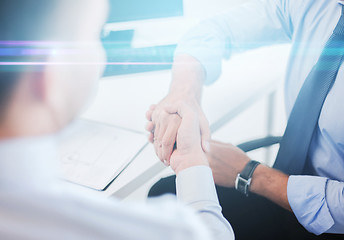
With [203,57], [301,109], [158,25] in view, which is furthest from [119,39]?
[301,109]

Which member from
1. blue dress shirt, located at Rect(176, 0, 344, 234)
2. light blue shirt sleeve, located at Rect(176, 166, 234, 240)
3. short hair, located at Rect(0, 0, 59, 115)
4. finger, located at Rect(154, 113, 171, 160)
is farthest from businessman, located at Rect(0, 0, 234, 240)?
blue dress shirt, located at Rect(176, 0, 344, 234)

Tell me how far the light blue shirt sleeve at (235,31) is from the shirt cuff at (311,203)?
14.0 inches

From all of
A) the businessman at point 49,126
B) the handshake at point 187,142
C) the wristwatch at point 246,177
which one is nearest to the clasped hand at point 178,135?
the handshake at point 187,142

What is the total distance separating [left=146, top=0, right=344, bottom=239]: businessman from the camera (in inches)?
23.7

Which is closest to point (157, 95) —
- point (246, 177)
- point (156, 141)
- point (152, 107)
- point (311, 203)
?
point (152, 107)

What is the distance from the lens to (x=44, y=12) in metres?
0.34

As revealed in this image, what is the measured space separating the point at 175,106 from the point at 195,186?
205 millimetres

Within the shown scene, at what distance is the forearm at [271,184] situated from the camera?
66 cm

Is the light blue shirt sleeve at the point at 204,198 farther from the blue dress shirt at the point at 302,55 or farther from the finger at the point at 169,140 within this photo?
the blue dress shirt at the point at 302,55

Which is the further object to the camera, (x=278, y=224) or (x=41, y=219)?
(x=278, y=224)

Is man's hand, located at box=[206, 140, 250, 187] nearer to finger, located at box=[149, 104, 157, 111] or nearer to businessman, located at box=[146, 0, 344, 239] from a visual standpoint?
businessman, located at box=[146, 0, 344, 239]

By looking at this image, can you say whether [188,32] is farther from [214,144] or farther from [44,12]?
[44,12]

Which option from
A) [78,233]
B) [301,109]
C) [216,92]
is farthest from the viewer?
[216,92]

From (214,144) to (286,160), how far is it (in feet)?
0.50
